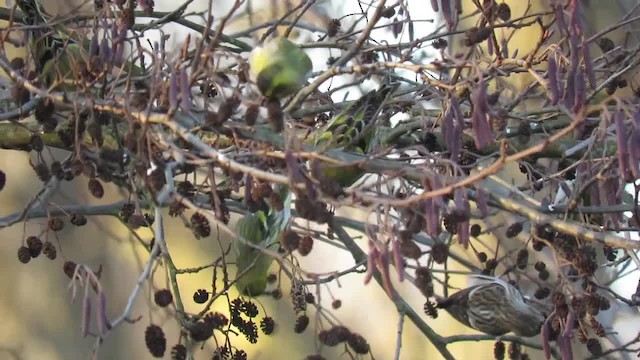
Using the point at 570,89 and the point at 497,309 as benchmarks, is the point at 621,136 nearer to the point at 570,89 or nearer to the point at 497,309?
the point at 570,89

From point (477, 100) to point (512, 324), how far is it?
803 mm

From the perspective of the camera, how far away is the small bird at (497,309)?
1671 millimetres

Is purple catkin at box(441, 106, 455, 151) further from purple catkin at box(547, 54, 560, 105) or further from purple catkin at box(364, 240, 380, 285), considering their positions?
purple catkin at box(364, 240, 380, 285)

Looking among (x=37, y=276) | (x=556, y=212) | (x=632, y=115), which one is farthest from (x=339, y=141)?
(x=37, y=276)

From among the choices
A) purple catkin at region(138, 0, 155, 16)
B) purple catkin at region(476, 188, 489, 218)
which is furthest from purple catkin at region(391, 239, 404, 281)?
purple catkin at region(138, 0, 155, 16)

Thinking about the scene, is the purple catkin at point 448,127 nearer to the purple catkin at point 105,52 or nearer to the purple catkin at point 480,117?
the purple catkin at point 480,117

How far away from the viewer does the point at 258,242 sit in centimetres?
156

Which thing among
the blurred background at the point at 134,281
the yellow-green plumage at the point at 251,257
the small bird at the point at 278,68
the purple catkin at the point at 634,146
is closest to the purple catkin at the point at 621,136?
the purple catkin at the point at 634,146

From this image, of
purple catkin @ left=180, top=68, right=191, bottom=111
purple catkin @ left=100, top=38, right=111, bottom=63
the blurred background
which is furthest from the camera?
the blurred background

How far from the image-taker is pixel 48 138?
168 cm

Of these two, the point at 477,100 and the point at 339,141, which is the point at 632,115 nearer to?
the point at 477,100

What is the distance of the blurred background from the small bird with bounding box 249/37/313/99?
48.4 inches

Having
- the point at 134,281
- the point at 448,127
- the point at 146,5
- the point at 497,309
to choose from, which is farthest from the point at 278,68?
the point at 134,281

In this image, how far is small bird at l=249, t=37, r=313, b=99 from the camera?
1085 mm
